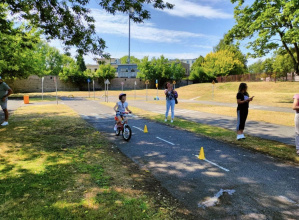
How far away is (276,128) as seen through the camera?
927 centimetres

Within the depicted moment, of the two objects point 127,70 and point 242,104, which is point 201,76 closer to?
point 127,70

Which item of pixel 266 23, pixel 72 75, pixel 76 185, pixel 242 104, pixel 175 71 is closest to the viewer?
pixel 76 185

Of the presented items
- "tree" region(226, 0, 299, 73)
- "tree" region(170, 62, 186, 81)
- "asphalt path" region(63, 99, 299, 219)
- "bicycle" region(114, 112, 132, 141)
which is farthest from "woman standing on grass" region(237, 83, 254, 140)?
"tree" region(170, 62, 186, 81)

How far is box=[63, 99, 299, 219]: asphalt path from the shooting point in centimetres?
312

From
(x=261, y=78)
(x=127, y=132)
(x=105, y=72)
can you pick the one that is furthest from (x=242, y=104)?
(x=105, y=72)

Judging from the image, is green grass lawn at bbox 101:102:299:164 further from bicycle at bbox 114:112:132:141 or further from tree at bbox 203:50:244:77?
tree at bbox 203:50:244:77

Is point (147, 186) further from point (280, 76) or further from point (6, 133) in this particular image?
point (280, 76)

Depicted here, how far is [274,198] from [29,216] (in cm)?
381

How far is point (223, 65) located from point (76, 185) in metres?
58.4

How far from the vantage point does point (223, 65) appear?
5616cm

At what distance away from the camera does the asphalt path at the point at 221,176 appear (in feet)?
10.2

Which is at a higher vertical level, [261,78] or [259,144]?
[261,78]

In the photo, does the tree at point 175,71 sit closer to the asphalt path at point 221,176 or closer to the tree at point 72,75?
the tree at point 72,75

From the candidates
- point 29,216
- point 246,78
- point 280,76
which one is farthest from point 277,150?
point 246,78
